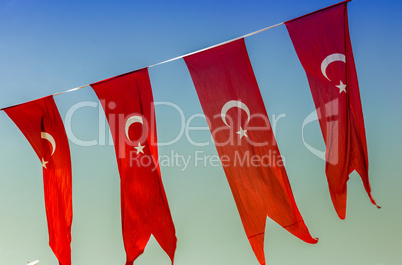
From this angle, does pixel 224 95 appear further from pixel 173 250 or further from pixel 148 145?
pixel 173 250

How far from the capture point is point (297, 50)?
738 centimetres

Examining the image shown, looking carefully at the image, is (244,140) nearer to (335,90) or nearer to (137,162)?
(335,90)

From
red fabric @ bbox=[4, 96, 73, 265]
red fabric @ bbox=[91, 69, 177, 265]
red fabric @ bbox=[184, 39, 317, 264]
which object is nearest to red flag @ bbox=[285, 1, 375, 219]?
red fabric @ bbox=[184, 39, 317, 264]

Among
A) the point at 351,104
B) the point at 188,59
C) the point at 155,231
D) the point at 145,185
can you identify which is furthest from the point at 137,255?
the point at 351,104

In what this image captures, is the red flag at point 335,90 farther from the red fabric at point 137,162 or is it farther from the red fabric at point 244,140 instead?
the red fabric at point 137,162

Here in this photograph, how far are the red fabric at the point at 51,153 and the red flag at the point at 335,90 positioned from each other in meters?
5.74

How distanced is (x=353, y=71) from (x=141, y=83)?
4.30 meters

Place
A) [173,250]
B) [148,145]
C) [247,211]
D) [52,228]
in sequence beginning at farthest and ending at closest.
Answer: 1. [52,228]
2. [148,145]
3. [173,250]
4. [247,211]

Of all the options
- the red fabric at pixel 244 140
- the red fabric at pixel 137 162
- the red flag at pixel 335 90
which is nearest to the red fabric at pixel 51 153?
the red fabric at pixel 137 162

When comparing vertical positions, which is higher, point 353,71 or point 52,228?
point 353,71

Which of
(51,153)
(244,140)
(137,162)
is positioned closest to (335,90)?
(244,140)

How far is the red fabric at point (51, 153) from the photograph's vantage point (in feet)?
28.7

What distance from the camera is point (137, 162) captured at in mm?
8039

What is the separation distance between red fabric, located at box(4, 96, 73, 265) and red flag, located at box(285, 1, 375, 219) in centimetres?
574
